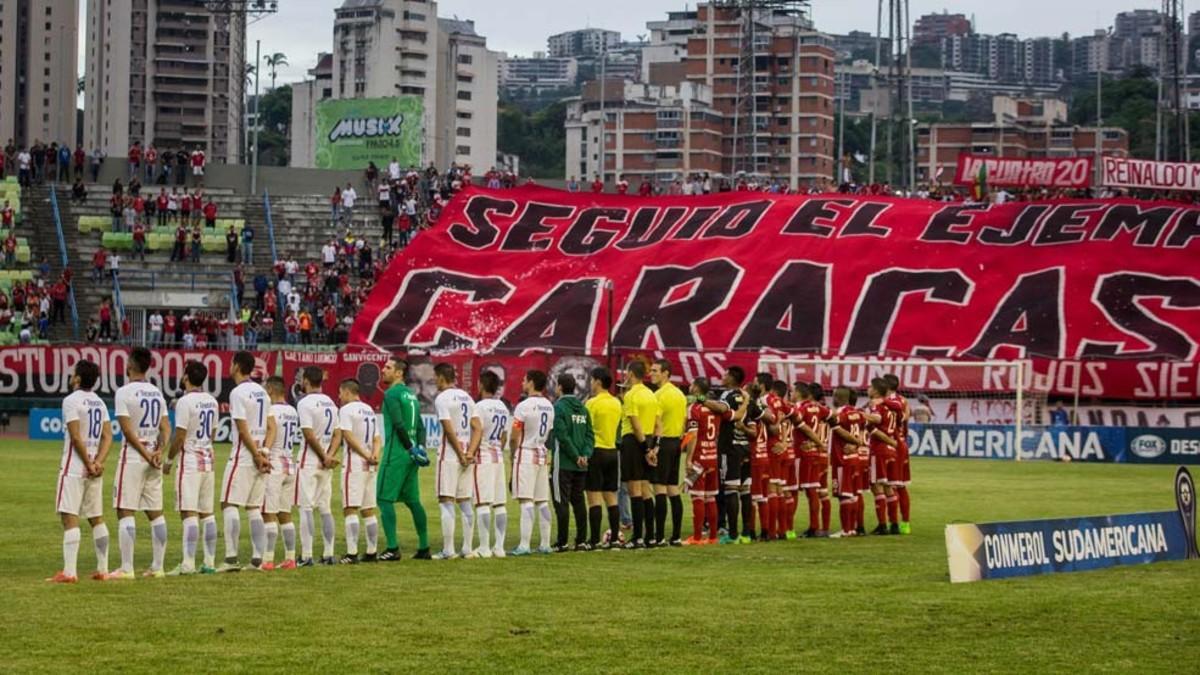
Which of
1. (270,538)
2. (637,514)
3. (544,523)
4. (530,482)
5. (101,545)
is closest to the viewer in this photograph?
(101,545)

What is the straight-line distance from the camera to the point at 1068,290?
2240 inches

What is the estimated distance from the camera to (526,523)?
2344cm

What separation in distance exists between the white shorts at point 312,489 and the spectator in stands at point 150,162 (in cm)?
5041

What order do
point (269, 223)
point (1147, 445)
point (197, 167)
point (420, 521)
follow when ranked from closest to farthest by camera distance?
point (420, 521) < point (1147, 445) < point (269, 223) < point (197, 167)

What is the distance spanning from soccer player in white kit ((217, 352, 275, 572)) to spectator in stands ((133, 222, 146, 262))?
1780 inches

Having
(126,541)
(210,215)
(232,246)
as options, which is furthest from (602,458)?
(210,215)

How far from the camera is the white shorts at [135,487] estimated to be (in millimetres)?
19672

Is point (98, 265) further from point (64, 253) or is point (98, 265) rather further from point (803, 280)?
point (803, 280)

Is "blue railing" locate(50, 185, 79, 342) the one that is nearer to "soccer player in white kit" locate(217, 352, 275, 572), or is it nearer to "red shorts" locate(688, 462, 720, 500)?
"red shorts" locate(688, 462, 720, 500)

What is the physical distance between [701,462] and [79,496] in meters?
8.58

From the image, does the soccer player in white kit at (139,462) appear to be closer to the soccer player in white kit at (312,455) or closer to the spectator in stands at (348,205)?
the soccer player in white kit at (312,455)

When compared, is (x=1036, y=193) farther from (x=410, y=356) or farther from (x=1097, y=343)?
(x=410, y=356)

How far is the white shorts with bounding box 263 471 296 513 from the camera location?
822 inches

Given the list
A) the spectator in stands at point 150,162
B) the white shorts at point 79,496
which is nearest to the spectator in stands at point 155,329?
the spectator in stands at point 150,162
